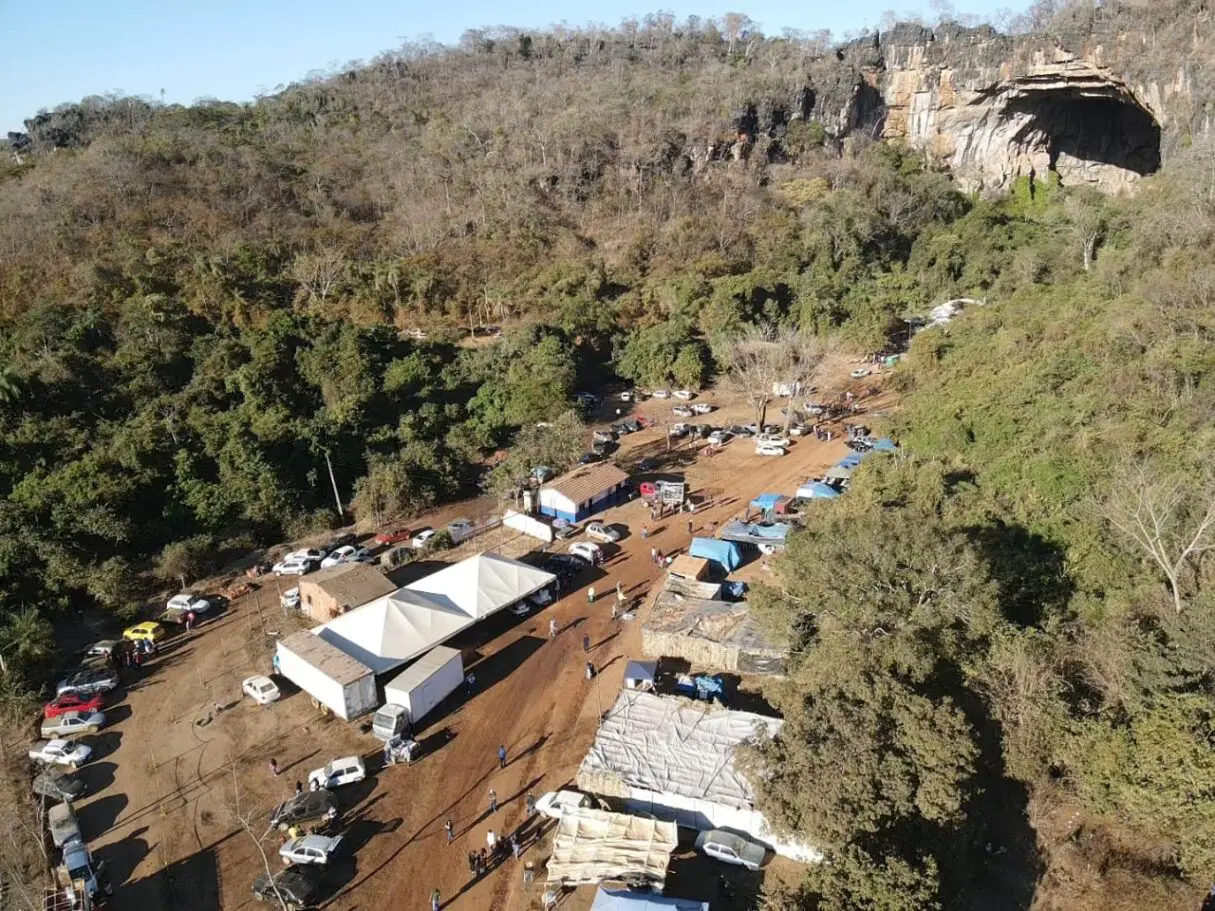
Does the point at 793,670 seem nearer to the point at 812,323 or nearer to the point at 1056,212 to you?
the point at 812,323

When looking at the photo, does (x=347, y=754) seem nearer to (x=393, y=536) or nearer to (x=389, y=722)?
(x=389, y=722)

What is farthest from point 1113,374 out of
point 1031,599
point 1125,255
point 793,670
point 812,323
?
point 812,323

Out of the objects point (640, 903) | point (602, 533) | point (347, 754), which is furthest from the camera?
point (602, 533)

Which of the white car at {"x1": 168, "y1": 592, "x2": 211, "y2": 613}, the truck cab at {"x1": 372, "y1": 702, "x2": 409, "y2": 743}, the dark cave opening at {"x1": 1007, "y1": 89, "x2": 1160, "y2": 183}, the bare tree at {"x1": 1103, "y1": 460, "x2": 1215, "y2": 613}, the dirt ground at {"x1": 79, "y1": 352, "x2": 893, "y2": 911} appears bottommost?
the dirt ground at {"x1": 79, "y1": 352, "x2": 893, "y2": 911}

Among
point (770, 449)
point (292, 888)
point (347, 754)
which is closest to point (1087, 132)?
point (770, 449)

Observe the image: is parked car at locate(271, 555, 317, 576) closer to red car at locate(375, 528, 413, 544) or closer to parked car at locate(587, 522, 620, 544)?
red car at locate(375, 528, 413, 544)

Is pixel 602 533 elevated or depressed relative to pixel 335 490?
depressed

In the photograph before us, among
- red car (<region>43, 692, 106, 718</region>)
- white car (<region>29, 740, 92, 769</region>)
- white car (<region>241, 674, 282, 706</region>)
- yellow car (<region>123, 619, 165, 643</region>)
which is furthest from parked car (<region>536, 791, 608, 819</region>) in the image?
yellow car (<region>123, 619, 165, 643</region>)
